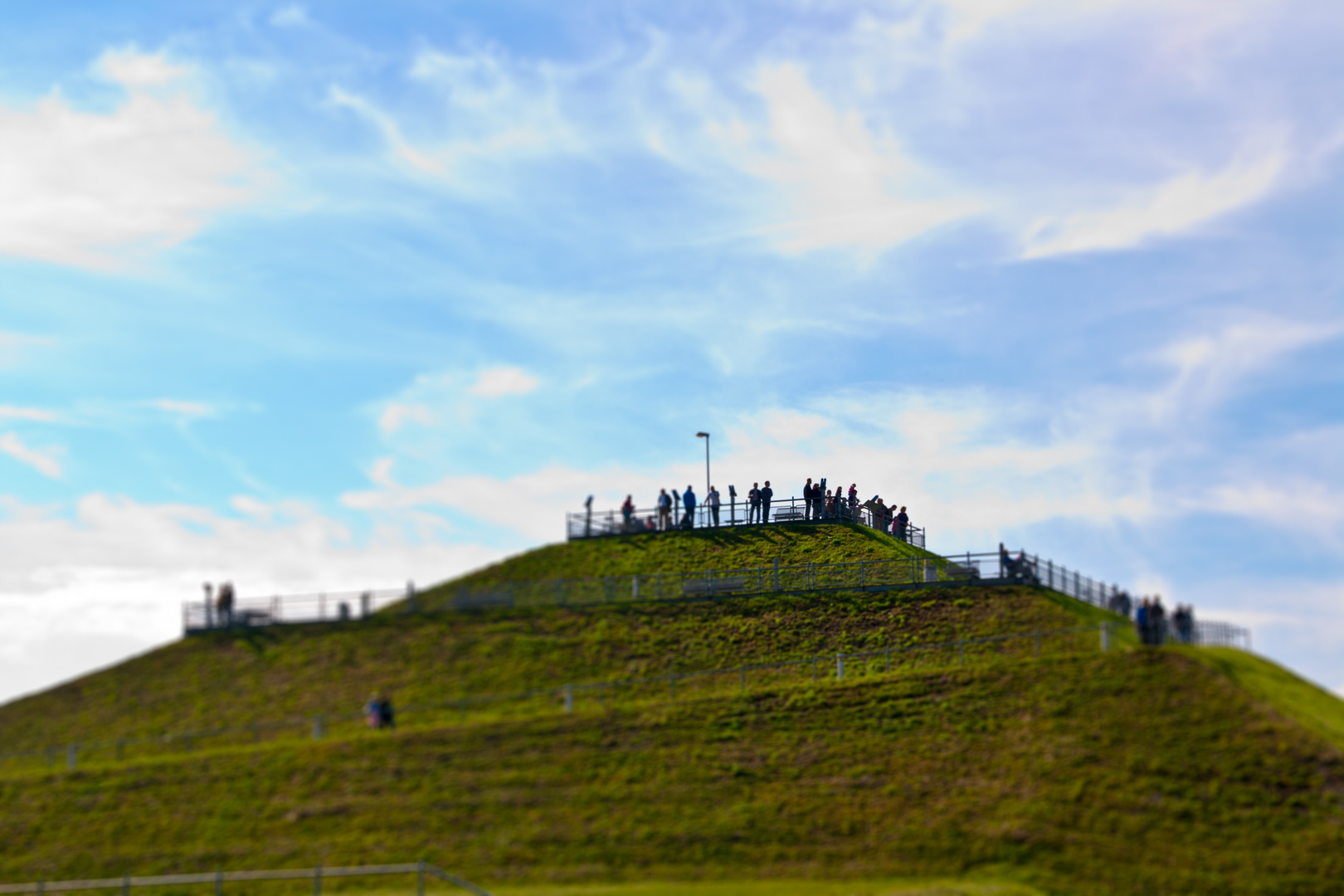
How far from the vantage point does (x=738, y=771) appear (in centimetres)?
3597

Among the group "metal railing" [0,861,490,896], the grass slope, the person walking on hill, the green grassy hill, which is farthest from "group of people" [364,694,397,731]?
"metal railing" [0,861,490,896]

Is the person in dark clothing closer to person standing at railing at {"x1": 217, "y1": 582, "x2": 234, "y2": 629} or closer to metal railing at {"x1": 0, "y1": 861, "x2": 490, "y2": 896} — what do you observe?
metal railing at {"x1": 0, "y1": 861, "x2": 490, "y2": 896}

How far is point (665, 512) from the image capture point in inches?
2181

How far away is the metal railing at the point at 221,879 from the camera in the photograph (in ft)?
101

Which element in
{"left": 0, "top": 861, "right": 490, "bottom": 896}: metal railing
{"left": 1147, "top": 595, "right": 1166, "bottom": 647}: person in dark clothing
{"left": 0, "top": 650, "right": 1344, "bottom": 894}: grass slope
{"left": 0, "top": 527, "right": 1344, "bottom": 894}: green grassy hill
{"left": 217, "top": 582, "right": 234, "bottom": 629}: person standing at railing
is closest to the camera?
{"left": 0, "top": 861, "right": 490, "bottom": 896}: metal railing

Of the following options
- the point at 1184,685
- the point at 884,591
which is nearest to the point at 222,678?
the point at 884,591

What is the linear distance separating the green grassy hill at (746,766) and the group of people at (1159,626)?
2.23ft

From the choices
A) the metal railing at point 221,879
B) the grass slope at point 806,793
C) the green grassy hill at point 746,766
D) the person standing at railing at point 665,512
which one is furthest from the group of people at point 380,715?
the person standing at railing at point 665,512

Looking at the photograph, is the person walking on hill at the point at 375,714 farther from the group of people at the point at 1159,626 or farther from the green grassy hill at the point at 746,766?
the group of people at the point at 1159,626

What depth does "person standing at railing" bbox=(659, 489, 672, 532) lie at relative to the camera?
5528 centimetres

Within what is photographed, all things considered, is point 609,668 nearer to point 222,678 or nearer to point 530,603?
point 530,603

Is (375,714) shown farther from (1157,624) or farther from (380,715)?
(1157,624)

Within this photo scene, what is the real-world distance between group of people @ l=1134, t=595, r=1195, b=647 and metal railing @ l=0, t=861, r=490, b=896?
18.5 meters

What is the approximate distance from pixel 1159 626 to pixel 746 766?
37.8 ft
